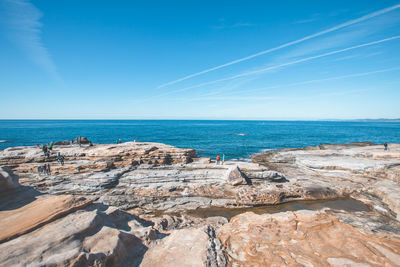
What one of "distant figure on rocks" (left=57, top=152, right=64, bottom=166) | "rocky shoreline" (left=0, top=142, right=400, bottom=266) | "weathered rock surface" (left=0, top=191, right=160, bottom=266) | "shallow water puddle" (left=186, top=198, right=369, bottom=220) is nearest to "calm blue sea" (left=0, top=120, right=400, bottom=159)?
"rocky shoreline" (left=0, top=142, right=400, bottom=266)

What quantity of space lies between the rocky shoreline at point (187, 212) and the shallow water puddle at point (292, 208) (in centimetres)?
18

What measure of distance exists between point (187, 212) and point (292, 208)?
9.63 meters

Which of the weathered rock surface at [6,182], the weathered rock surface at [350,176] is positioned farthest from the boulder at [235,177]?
the weathered rock surface at [6,182]

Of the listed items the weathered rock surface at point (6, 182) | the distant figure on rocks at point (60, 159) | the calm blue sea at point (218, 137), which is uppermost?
the weathered rock surface at point (6, 182)

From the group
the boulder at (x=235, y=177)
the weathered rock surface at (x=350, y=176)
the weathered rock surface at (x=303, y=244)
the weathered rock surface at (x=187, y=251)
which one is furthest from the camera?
the boulder at (x=235, y=177)

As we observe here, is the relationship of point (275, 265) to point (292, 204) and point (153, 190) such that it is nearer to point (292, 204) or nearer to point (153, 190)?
point (292, 204)

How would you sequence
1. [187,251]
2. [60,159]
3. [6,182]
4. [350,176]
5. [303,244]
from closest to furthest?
[187,251]
[303,244]
[6,182]
[350,176]
[60,159]

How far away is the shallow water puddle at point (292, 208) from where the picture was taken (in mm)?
14883

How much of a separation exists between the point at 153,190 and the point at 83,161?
11381 mm

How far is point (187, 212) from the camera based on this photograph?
1502cm

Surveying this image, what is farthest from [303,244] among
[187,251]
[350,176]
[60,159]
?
[60,159]

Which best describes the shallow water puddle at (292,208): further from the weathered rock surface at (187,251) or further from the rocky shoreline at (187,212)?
the weathered rock surface at (187,251)

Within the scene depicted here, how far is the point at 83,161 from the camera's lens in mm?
22297

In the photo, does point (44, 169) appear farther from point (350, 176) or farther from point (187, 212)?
point (350, 176)
